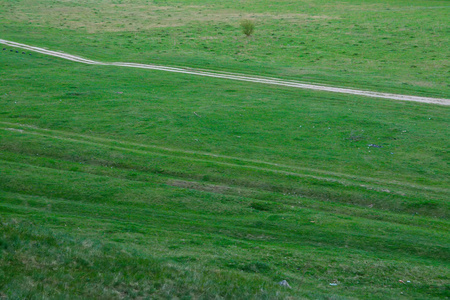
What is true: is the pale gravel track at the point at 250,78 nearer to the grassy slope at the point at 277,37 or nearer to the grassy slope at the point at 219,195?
the grassy slope at the point at 277,37

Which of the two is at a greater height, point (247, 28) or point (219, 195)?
point (247, 28)

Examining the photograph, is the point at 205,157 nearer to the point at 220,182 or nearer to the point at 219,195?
the point at 220,182

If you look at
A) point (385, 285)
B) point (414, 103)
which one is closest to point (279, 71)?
point (414, 103)

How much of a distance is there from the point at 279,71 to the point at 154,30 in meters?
27.9

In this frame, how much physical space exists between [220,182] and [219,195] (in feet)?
6.19

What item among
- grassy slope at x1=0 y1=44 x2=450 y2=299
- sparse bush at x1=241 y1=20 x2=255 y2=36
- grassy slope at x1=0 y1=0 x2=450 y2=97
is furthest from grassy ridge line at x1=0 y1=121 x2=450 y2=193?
sparse bush at x1=241 y1=20 x2=255 y2=36

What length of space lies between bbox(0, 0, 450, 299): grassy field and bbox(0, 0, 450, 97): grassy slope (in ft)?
2.07

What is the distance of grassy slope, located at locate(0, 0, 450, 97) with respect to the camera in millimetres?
48031

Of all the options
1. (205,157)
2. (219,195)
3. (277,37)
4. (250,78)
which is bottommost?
(205,157)

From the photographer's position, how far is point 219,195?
19.8m

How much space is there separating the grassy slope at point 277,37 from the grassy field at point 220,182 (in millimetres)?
630

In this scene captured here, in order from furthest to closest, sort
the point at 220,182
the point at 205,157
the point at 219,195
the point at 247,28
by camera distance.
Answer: the point at 247,28, the point at 205,157, the point at 220,182, the point at 219,195

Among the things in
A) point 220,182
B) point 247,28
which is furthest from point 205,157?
point 247,28

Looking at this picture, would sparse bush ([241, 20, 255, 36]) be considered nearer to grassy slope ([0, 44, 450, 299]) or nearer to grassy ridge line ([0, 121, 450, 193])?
grassy slope ([0, 44, 450, 299])
